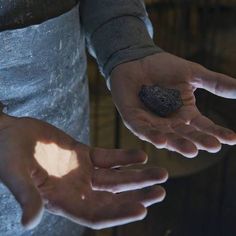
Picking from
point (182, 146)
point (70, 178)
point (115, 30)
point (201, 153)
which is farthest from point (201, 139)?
point (201, 153)

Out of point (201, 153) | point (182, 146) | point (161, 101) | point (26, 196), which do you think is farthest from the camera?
point (201, 153)

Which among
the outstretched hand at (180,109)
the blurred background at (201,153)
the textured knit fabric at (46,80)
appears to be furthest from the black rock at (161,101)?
the blurred background at (201,153)

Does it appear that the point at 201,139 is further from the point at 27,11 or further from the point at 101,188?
the point at 27,11

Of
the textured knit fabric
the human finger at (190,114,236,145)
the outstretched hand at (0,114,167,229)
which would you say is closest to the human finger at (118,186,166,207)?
the outstretched hand at (0,114,167,229)

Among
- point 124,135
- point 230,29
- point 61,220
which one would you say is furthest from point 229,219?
point 230,29

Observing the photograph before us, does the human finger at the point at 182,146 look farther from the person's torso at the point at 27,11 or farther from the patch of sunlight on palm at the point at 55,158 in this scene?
the person's torso at the point at 27,11

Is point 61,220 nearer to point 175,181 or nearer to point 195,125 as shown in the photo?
point 195,125

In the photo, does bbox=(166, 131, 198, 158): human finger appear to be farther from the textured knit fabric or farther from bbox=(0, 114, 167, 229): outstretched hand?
the textured knit fabric
